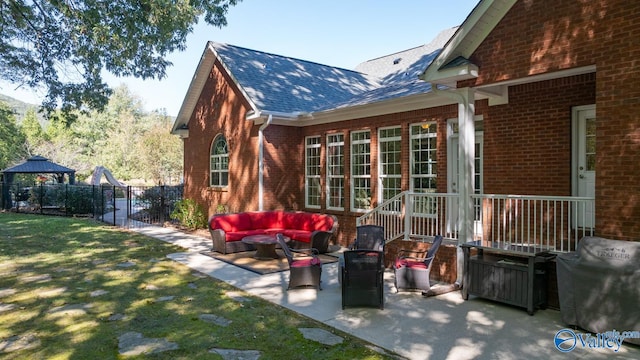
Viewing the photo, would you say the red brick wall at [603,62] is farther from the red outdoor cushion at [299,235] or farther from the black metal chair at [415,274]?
the red outdoor cushion at [299,235]

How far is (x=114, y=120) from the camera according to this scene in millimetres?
55281

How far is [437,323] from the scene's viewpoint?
18.6ft

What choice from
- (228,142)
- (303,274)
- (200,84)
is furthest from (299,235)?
(200,84)

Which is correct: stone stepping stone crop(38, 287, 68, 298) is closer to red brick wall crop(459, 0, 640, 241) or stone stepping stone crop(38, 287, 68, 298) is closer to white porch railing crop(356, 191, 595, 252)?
white porch railing crop(356, 191, 595, 252)

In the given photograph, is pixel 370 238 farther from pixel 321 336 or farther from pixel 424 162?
pixel 321 336

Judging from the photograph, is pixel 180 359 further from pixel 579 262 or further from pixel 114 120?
pixel 114 120

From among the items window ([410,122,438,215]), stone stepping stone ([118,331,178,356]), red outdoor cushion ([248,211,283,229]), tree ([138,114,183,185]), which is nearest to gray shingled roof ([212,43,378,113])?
red outdoor cushion ([248,211,283,229])

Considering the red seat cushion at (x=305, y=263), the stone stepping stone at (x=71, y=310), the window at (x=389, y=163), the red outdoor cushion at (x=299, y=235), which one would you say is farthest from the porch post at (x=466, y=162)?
the stone stepping stone at (x=71, y=310)

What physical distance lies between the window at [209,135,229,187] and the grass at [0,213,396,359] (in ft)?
16.3

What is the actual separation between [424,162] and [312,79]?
24.3ft

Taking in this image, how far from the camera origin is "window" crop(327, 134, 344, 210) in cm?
1217

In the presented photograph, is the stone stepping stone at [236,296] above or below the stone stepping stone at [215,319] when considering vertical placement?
below

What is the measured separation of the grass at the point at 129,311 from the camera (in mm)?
4711

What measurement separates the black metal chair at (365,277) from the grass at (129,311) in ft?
2.93
